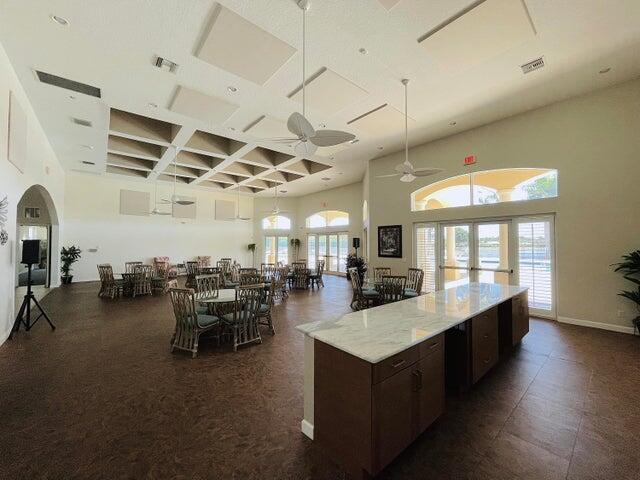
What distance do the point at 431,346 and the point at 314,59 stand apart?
12.7 feet

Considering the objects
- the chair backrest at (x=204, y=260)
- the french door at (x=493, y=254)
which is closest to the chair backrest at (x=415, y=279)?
the french door at (x=493, y=254)

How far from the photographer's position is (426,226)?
7.27 meters

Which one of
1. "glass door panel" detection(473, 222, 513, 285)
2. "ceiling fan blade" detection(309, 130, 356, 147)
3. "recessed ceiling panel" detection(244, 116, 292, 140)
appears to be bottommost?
"glass door panel" detection(473, 222, 513, 285)

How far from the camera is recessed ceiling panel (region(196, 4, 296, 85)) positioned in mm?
3137

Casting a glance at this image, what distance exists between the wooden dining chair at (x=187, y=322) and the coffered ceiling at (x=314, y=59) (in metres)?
3.26

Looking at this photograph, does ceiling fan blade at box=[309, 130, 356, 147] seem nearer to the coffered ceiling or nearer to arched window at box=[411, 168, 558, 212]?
the coffered ceiling

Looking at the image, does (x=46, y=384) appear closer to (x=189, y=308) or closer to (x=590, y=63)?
(x=189, y=308)

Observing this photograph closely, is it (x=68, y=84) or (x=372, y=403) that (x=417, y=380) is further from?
(x=68, y=84)

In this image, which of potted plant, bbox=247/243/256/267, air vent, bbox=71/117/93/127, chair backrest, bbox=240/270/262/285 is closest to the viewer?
air vent, bbox=71/117/93/127

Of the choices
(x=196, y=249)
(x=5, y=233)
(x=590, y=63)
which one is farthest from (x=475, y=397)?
(x=196, y=249)

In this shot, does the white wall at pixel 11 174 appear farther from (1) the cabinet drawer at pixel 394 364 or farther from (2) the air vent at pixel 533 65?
(2) the air vent at pixel 533 65

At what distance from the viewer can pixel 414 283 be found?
247 inches

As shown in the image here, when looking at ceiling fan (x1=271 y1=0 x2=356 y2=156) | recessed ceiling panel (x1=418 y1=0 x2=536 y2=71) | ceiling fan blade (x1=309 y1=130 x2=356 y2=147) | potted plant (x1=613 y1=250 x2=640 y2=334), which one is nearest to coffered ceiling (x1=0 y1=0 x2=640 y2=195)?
recessed ceiling panel (x1=418 y1=0 x2=536 y2=71)

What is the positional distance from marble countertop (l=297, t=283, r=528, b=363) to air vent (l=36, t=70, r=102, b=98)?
550cm
